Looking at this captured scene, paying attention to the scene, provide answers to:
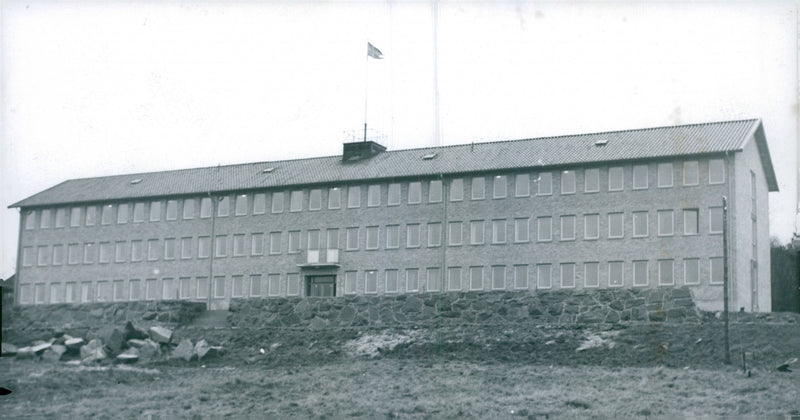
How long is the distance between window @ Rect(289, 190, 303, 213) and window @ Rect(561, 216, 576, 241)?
18.6m

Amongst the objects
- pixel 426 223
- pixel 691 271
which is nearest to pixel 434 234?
pixel 426 223

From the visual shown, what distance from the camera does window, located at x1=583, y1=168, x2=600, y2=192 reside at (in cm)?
6056

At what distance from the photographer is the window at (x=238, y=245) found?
71.6 metres

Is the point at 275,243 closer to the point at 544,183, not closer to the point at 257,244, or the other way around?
the point at 257,244

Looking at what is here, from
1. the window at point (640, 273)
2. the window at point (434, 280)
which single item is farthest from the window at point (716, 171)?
the window at point (434, 280)

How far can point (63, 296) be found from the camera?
77375 mm

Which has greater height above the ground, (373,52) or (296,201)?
(373,52)

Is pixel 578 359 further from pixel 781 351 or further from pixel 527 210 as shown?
pixel 527 210

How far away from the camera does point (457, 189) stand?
212 ft

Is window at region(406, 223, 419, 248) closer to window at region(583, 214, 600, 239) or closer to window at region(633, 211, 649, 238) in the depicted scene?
window at region(583, 214, 600, 239)

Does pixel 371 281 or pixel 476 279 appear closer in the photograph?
pixel 476 279

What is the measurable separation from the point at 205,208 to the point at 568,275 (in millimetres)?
26937

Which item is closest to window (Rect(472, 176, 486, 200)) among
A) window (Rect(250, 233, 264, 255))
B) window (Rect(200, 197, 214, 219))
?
window (Rect(250, 233, 264, 255))

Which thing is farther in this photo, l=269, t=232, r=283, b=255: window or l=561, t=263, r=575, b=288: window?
l=269, t=232, r=283, b=255: window
